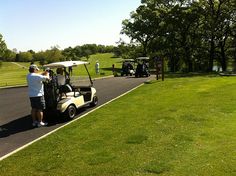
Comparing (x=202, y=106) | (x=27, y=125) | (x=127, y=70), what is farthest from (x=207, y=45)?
(x=27, y=125)

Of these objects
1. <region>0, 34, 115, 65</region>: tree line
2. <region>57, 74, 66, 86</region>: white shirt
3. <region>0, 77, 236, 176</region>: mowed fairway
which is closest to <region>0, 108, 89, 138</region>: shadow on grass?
<region>0, 77, 236, 176</region>: mowed fairway

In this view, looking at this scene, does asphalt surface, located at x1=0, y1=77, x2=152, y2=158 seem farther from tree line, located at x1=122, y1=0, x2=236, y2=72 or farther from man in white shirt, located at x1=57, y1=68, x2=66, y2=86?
tree line, located at x1=122, y1=0, x2=236, y2=72

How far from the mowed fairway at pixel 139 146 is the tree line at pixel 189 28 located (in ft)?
111

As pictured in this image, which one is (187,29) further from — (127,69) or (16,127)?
(16,127)

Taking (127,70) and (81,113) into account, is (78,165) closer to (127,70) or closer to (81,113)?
(81,113)

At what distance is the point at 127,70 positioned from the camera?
38594 mm

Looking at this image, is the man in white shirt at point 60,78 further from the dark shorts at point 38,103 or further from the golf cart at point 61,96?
the dark shorts at point 38,103

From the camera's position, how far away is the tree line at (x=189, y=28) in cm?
4518

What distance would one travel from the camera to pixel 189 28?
167 feet

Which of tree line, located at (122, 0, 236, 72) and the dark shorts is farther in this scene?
tree line, located at (122, 0, 236, 72)

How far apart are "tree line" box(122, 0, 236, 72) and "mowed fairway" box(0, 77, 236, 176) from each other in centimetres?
3378

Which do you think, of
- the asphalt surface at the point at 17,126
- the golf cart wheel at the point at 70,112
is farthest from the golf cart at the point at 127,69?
the golf cart wheel at the point at 70,112

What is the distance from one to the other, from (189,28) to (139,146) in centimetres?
4441

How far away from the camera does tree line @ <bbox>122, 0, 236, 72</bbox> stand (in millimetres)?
45181
